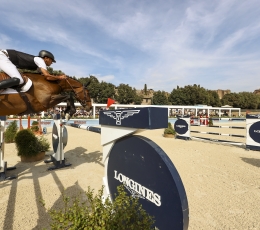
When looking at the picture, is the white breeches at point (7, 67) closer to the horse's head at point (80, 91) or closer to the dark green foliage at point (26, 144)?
the horse's head at point (80, 91)

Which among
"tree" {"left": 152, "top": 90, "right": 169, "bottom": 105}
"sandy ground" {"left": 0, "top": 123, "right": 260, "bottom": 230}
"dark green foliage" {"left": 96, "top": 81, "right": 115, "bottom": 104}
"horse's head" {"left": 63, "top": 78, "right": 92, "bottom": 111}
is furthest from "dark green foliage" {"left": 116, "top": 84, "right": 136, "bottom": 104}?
"horse's head" {"left": 63, "top": 78, "right": 92, "bottom": 111}

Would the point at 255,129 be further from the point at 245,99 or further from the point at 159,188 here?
the point at 245,99

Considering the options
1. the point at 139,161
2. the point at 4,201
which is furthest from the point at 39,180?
the point at 139,161

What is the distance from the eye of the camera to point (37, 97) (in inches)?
93.1

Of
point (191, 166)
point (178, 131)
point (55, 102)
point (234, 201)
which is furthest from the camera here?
point (178, 131)

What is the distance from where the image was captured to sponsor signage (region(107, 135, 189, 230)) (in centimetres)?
112

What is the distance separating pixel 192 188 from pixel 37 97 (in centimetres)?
307

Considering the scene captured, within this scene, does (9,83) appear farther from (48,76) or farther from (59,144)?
(59,144)

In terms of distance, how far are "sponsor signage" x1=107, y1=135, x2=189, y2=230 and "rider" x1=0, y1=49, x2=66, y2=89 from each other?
145 cm

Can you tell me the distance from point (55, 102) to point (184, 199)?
7.03 feet

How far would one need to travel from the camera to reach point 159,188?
1.24 metres

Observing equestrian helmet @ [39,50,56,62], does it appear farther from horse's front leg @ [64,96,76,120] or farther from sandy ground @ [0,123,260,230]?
sandy ground @ [0,123,260,230]

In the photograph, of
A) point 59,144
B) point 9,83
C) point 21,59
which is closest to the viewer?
point 9,83

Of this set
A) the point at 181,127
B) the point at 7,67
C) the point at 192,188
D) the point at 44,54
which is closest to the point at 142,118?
the point at 7,67
